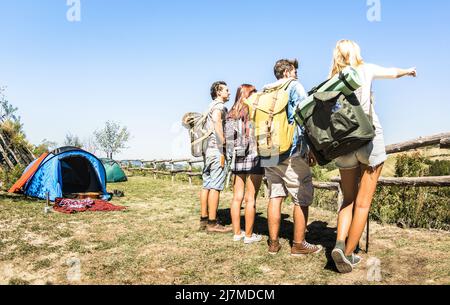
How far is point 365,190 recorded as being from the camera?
3.04 meters

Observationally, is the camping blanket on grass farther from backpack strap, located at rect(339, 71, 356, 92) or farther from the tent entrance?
backpack strap, located at rect(339, 71, 356, 92)

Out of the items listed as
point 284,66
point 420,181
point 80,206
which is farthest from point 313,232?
point 80,206

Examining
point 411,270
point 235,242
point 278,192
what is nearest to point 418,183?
point 411,270

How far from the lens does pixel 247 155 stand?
167 inches

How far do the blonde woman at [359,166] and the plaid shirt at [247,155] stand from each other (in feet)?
3.95

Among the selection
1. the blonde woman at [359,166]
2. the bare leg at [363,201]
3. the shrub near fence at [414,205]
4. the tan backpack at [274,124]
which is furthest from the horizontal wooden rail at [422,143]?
the tan backpack at [274,124]

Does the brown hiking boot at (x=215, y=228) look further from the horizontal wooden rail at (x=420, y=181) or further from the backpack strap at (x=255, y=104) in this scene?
the horizontal wooden rail at (x=420, y=181)

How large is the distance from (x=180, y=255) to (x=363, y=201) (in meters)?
2.09

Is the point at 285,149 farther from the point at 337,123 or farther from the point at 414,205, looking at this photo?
the point at 414,205

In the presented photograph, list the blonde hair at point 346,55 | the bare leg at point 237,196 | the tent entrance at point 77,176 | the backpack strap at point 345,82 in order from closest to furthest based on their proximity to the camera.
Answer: the backpack strap at point 345,82 → the blonde hair at point 346,55 → the bare leg at point 237,196 → the tent entrance at point 77,176

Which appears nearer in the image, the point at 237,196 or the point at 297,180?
the point at 297,180

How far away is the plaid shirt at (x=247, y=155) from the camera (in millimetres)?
4109
